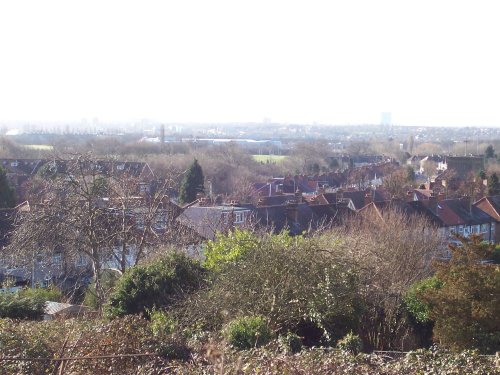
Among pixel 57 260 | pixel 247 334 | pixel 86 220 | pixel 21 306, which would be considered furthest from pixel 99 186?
pixel 247 334

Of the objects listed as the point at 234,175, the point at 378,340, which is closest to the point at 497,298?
the point at 378,340

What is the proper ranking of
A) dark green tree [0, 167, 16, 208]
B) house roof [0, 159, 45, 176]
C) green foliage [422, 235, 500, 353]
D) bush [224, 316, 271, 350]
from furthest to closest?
house roof [0, 159, 45, 176] < dark green tree [0, 167, 16, 208] < green foliage [422, 235, 500, 353] < bush [224, 316, 271, 350]

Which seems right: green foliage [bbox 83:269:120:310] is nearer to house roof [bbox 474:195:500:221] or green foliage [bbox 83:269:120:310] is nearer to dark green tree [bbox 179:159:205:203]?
dark green tree [bbox 179:159:205:203]

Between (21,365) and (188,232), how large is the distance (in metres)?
12.2

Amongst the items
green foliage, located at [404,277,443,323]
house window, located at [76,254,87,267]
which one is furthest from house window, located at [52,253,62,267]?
green foliage, located at [404,277,443,323]

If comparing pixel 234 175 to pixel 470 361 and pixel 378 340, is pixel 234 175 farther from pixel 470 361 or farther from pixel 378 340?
pixel 470 361

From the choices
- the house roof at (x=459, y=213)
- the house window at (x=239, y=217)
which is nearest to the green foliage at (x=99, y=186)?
the house window at (x=239, y=217)

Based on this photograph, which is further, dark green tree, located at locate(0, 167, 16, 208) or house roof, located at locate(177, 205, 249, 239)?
dark green tree, located at locate(0, 167, 16, 208)

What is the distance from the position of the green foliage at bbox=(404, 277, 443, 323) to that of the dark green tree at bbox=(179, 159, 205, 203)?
2253 cm

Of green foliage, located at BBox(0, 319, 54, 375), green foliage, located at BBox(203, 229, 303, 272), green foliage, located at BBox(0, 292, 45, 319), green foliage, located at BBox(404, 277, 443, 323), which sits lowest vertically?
green foliage, located at BBox(0, 292, 45, 319)

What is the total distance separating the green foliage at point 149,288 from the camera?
38.2ft

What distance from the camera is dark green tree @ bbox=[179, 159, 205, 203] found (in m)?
33.9

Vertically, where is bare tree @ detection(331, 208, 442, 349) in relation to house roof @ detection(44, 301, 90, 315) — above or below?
above

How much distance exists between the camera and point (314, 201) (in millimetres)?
31484
